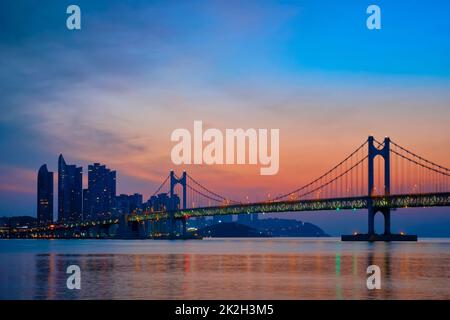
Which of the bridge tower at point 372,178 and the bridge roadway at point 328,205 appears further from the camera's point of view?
the bridge tower at point 372,178

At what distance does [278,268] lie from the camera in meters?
50.2

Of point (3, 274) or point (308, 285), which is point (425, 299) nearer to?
point (308, 285)

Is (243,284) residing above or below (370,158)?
below

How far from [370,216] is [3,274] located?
77677 mm

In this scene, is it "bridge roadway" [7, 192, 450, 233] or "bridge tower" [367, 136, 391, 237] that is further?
"bridge tower" [367, 136, 391, 237]

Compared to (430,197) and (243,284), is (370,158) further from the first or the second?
(243,284)

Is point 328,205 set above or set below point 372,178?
below

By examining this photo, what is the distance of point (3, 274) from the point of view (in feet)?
151

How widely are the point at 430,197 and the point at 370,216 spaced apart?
9.71m
